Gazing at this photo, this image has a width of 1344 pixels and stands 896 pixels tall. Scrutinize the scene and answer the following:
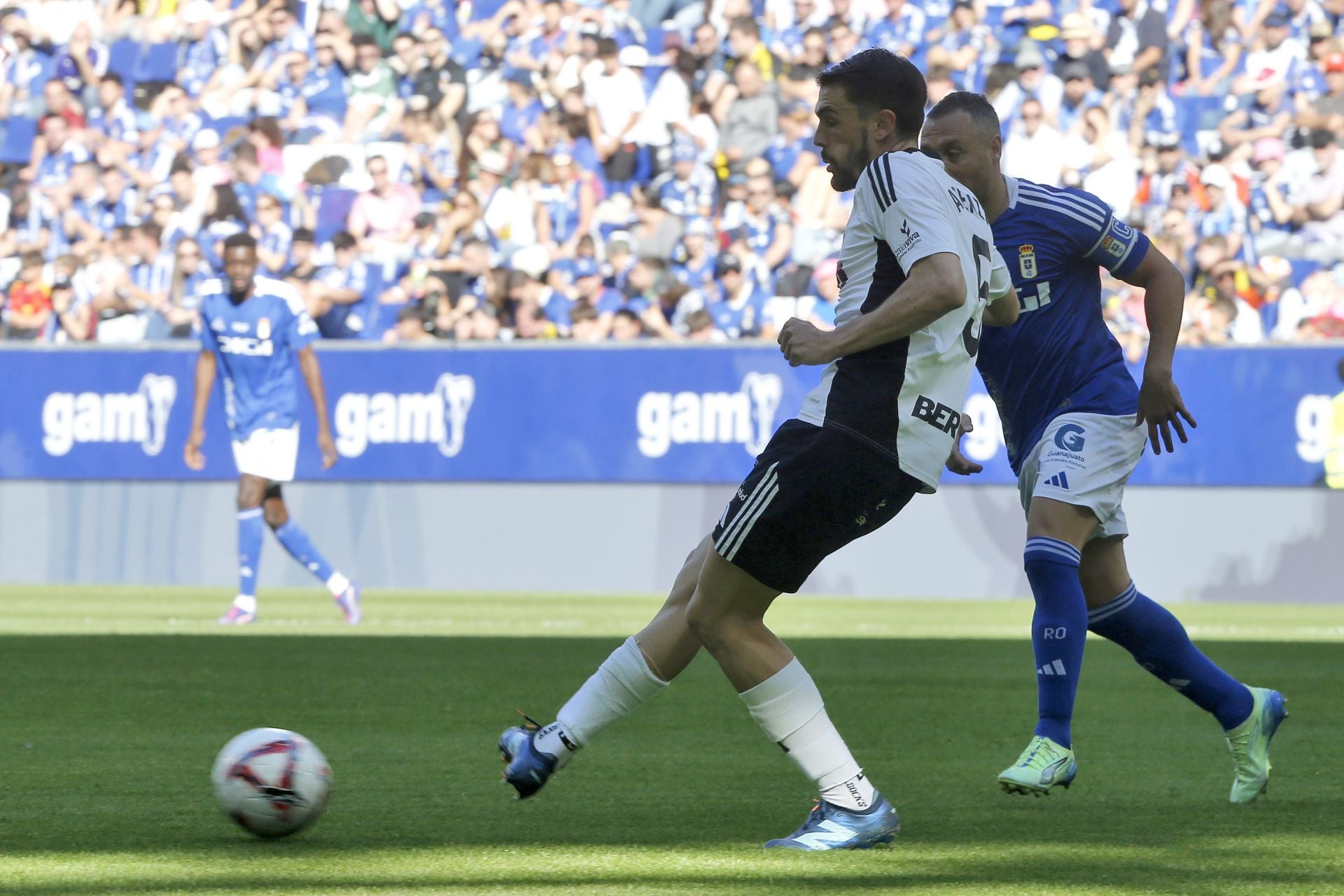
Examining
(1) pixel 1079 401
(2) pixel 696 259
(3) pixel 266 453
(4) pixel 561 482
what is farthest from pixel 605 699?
(2) pixel 696 259

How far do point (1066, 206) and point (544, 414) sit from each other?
10.8 m

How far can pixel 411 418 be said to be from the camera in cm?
1694

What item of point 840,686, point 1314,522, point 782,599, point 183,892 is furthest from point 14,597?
point 183,892

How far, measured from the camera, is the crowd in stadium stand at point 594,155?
17.6m

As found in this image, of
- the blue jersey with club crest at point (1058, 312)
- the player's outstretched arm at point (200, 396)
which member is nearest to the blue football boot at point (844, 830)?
the blue jersey with club crest at point (1058, 312)

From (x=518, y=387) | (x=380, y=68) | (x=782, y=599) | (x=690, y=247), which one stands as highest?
(x=380, y=68)

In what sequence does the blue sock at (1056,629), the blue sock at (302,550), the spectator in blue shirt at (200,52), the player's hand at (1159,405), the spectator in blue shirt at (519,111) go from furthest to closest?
1. the spectator in blue shirt at (200,52)
2. the spectator in blue shirt at (519,111)
3. the blue sock at (302,550)
4. the player's hand at (1159,405)
5. the blue sock at (1056,629)

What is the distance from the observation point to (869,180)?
478cm

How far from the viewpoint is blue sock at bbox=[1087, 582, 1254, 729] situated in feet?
20.0

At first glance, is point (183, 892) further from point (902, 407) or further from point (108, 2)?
point (108, 2)

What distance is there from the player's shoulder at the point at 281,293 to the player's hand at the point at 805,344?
9.48 meters

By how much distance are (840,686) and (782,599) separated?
7.53 metres

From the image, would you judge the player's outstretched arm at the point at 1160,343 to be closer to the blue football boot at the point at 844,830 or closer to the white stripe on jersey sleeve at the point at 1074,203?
the white stripe on jersey sleeve at the point at 1074,203

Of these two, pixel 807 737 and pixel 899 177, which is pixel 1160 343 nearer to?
pixel 899 177
